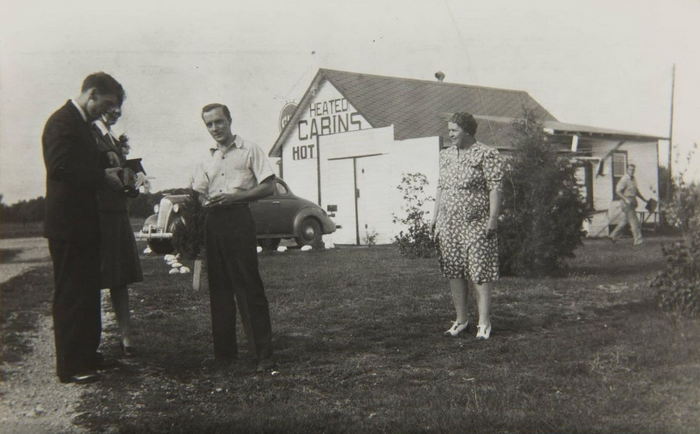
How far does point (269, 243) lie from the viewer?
49.6 ft

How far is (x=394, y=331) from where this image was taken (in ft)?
18.3

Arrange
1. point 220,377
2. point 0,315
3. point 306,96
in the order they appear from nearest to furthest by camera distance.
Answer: point 220,377 < point 0,315 < point 306,96

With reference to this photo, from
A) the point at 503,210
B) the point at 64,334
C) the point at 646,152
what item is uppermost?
the point at 646,152

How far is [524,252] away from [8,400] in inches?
262

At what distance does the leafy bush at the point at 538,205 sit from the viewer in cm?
864

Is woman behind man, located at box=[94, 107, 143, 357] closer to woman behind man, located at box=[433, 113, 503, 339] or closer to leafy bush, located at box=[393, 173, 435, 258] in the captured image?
woman behind man, located at box=[433, 113, 503, 339]

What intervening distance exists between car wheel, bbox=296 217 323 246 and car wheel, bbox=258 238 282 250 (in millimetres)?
490

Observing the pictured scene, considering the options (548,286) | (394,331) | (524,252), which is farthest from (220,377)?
(524,252)

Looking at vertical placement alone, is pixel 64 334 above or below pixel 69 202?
below

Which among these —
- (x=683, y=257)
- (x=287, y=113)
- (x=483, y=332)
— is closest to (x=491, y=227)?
(x=483, y=332)

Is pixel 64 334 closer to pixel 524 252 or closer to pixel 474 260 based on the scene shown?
pixel 474 260

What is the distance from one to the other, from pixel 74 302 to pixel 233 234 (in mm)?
1050

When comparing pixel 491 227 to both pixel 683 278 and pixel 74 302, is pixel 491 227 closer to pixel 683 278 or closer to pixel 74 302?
pixel 683 278

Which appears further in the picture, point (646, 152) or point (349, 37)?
point (646, 152)
